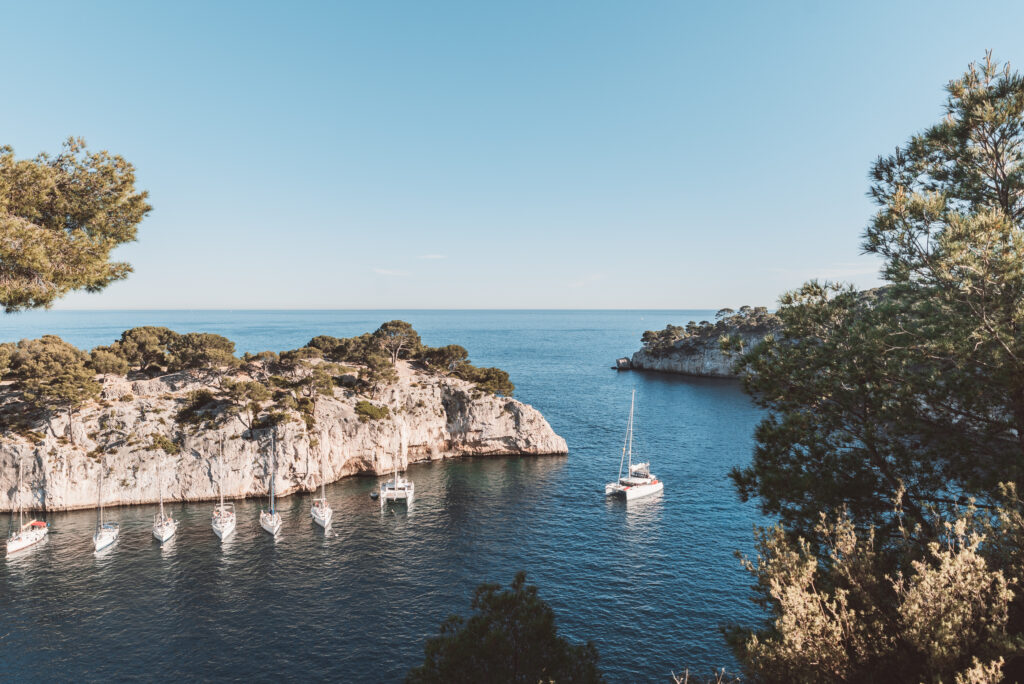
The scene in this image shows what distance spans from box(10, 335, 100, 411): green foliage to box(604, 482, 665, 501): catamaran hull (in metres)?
64.0

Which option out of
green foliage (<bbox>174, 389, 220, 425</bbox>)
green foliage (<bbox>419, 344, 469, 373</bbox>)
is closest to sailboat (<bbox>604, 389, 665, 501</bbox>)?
green foliage (<bbox>419, 344, 469, 373</bbox>)

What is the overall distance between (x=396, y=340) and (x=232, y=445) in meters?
36.2

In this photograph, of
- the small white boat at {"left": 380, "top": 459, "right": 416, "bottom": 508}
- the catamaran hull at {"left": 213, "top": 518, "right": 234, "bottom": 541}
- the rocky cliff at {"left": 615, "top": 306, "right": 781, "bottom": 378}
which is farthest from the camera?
the rocky cliff at {"left": 615, "top": 306, "right": 781, "bottom": 378}

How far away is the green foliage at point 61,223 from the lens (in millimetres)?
14859

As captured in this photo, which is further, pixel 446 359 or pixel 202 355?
pixel 446 359

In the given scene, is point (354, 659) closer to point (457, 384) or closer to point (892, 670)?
point (892, 670)

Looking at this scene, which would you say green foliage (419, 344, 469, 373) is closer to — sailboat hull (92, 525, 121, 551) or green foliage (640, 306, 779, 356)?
sailboat hull (92, 525, 121, 551)

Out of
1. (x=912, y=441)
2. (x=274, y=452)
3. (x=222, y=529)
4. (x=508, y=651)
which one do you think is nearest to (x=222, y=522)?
(x=222, y=529)

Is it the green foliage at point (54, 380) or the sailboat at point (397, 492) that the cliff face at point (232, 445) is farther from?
the sailboat at point (397, 492)

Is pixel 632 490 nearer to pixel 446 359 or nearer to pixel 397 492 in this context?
pixel 397 492

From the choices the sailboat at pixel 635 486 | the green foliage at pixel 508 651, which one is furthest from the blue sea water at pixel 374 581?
the green foliage at pixel 508 651

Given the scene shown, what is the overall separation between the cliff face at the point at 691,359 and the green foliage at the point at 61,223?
145 meters

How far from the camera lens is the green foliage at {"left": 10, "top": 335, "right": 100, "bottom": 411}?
54938mm

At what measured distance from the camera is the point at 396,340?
3521 inches
